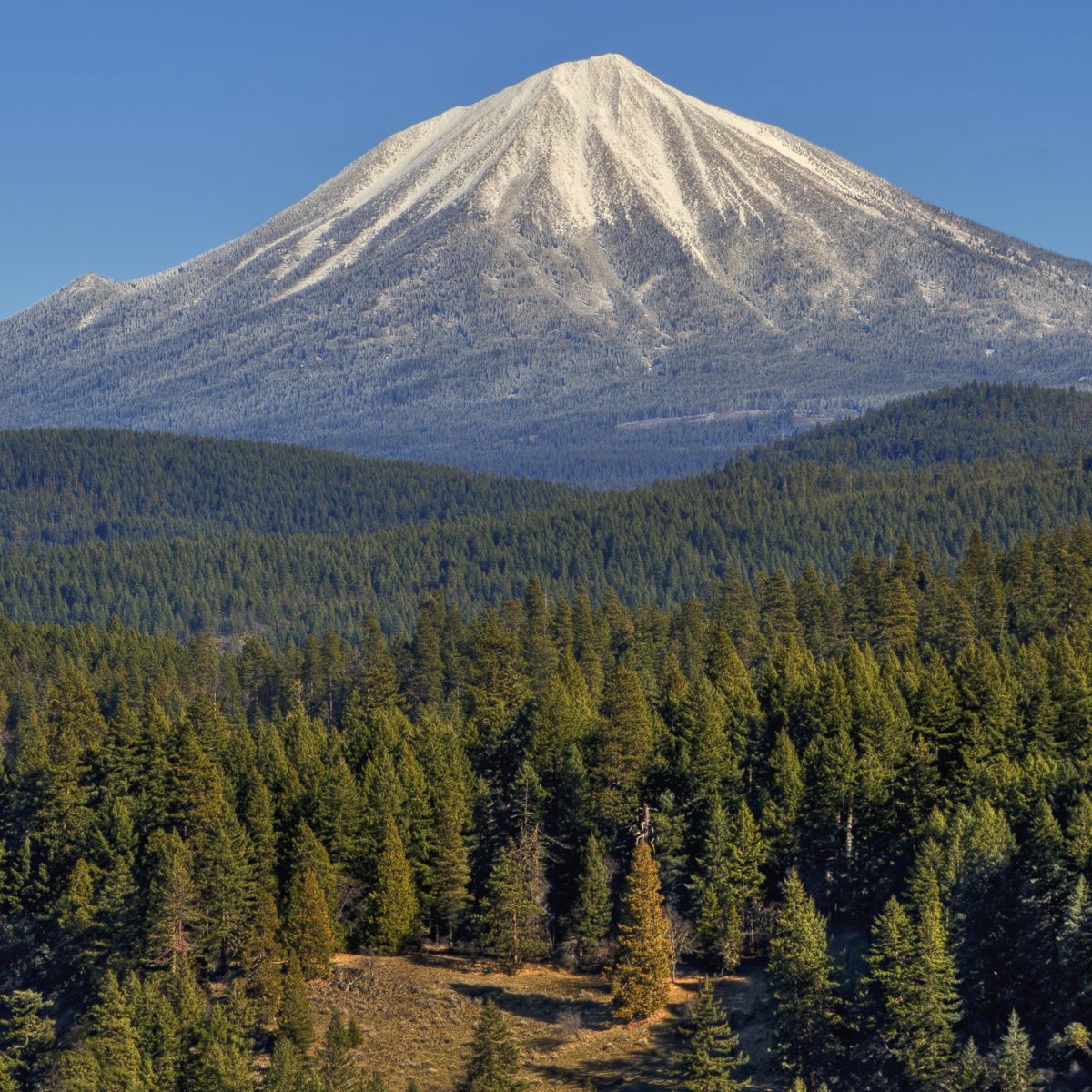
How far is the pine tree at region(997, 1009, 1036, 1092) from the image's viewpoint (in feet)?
180

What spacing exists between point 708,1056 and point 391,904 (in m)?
18.9

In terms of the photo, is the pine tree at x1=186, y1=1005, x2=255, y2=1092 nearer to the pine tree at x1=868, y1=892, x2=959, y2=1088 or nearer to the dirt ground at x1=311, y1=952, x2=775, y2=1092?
the dirt ground at x1=311, y1=952, x2=775, y2=1092

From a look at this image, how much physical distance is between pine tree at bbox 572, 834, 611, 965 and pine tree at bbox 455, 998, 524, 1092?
515 inches

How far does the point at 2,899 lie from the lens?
79938 mm

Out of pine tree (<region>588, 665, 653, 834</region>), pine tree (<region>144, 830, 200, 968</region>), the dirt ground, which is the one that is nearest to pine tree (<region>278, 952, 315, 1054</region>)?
the dirt ground

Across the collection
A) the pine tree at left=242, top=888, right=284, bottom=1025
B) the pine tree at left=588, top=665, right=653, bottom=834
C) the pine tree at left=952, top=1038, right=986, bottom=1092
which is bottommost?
the pine tree at left=952, top=1038, right=986, bottom=1092

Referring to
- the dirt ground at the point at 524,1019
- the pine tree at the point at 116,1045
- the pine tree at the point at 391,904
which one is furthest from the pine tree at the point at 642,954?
the pine tree at the point at 116,1045

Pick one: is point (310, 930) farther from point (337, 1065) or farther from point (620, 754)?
point (620, 754)

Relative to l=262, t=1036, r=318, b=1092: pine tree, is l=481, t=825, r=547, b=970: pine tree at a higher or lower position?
higher

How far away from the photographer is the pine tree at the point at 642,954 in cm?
6631

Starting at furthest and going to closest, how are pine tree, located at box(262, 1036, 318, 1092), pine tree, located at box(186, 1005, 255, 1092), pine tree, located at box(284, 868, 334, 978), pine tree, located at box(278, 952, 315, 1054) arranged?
pine tree, located at box(284, 868, 334, 978)
pine tree, located at box(278, 952, 315, 1054)
pine tree, located at box(186, 1005, 255, 1092)
pine tree, located at box(262, 1036, 318, 1092)

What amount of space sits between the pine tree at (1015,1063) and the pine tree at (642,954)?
1422cm

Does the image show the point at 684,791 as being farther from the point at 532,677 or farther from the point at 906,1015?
the point at 532,677

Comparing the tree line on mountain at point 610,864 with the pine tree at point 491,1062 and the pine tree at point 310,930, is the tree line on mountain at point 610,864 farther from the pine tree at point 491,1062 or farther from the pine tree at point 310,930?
the pine tree at point 491,1062
